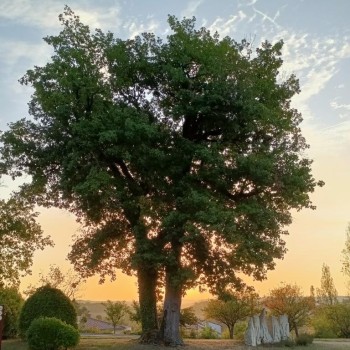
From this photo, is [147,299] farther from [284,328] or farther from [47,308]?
[284,328]

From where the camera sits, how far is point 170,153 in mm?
24562

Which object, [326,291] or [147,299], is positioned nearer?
[147,299]

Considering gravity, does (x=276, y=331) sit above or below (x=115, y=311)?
below

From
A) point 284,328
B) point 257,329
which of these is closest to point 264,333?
point 257,329

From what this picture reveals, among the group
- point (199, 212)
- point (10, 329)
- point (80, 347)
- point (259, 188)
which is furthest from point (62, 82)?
point (10, 329)

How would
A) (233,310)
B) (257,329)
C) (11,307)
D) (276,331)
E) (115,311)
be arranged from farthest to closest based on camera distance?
(115,311) → (233,310) → (11,307) → (276,331) → (257,329)

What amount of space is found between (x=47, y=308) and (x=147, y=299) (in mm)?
5767

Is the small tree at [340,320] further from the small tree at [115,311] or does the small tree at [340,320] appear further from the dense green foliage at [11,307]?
the small tree at [115,311]

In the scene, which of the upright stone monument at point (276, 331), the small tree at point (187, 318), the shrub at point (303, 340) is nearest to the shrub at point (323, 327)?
the small tree at point (187, 318)

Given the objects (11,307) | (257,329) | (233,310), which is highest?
(11,307)

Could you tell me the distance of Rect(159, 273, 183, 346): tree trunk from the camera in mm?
24703

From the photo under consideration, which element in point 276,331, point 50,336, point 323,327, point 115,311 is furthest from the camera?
point 115,311

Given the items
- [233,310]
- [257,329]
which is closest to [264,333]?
[257,329]

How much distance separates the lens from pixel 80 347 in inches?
954
